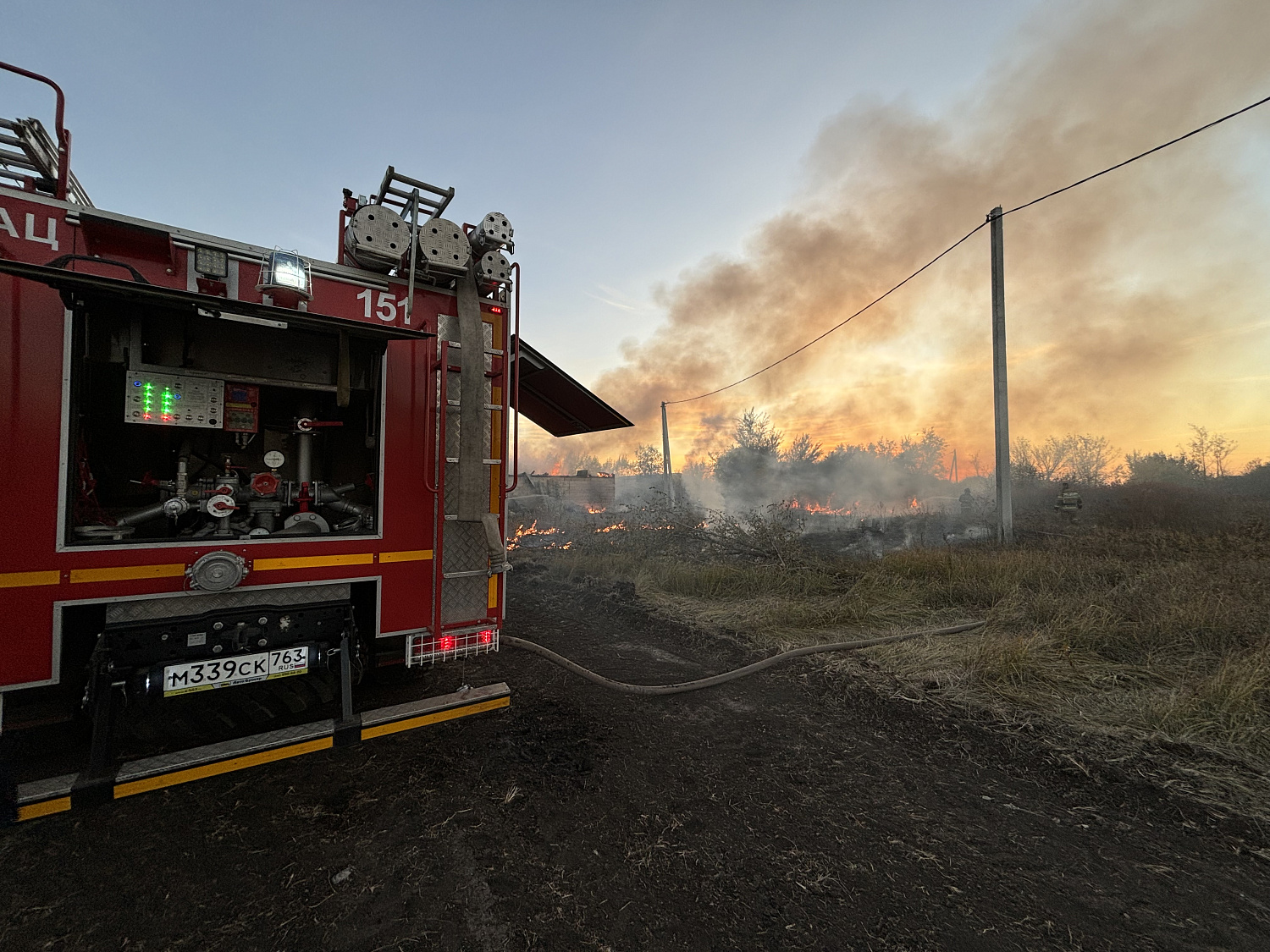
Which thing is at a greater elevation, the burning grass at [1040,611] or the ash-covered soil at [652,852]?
the burning grass at [1040,611]

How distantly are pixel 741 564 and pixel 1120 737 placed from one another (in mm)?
6138

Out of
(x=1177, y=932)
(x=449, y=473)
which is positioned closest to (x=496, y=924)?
(x=449, y=473)

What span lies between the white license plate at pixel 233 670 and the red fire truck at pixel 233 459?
11 mm

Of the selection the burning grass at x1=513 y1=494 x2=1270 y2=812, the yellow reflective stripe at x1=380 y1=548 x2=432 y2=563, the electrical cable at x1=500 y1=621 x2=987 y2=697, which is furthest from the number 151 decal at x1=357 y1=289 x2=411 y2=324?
the burning grass at x1=513 y1=494 x2=1270 y2=812

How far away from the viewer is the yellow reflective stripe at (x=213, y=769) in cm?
Answer: 239

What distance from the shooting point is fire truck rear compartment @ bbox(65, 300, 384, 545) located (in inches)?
121

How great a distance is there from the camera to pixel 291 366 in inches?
144

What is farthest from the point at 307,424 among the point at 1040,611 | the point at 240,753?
the point at 1040,611

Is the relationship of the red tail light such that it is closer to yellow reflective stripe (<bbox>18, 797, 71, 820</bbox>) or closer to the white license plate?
the white license plate

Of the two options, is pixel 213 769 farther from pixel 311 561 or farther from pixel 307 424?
pixel 307 424

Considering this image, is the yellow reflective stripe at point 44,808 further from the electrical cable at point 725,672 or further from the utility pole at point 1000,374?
the utility pole at point 1000,374

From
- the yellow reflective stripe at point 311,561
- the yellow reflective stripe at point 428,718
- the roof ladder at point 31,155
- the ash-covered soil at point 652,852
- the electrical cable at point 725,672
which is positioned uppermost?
the roof ladder at point 31,155

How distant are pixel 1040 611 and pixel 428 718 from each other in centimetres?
694

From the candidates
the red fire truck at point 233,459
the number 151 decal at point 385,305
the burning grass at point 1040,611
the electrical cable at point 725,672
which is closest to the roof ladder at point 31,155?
the red fire truck at point 233,459
